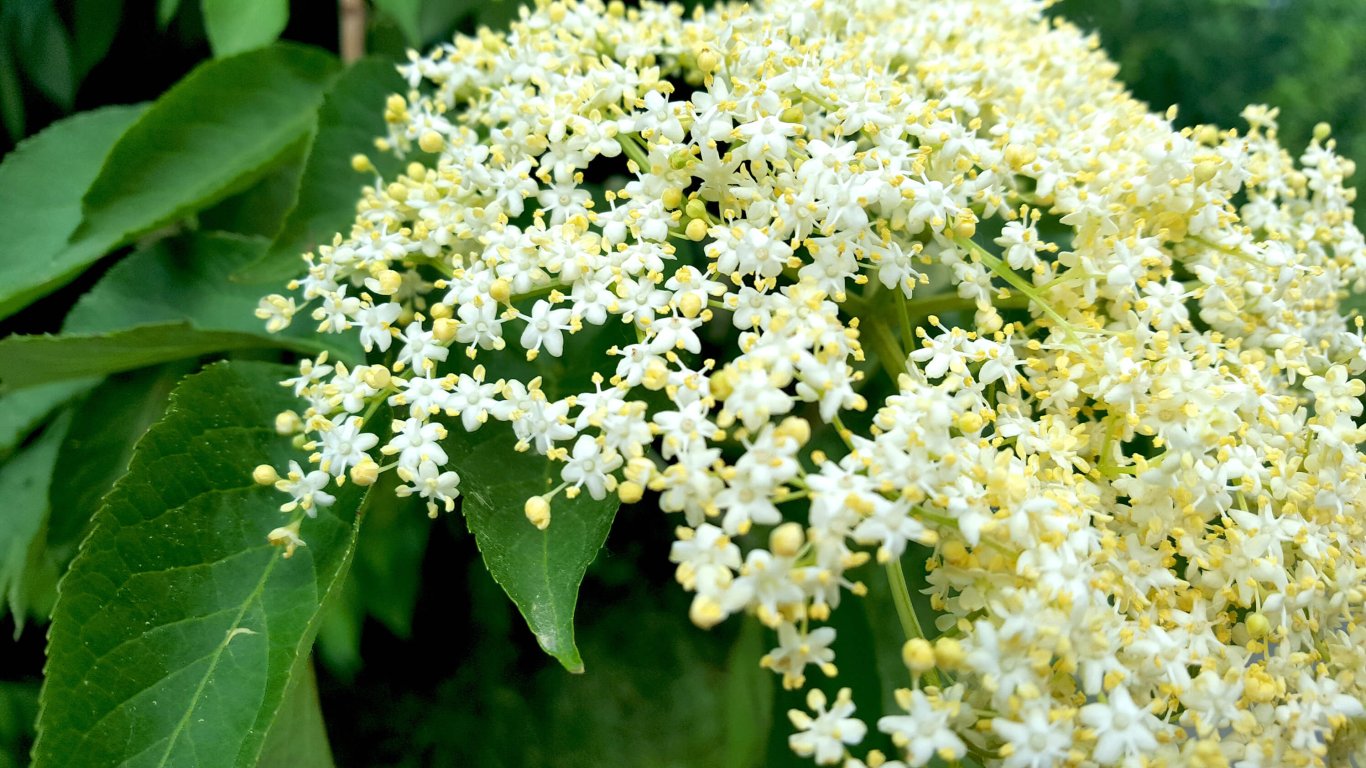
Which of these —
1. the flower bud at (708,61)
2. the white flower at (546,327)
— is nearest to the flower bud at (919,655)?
the white flower at (546,327)

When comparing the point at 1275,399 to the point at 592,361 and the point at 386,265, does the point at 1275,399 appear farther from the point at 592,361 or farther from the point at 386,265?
the point at 386,265

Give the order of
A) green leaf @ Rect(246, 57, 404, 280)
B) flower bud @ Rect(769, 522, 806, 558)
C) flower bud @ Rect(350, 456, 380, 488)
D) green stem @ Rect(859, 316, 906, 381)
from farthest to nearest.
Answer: green leaf @ Rect(246, 57, 404, 280)
green stem @ Rect(859, 316, 906, 381)
flower bud @ Rect(350, 456, 380, 488)
flower bud @ Rect(769, 522, 806, 558)

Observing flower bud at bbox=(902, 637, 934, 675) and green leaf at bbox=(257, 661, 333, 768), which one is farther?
green leaf at bbox=(257, 661, 333, 768)

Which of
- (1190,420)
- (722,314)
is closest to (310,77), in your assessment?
(722,314)

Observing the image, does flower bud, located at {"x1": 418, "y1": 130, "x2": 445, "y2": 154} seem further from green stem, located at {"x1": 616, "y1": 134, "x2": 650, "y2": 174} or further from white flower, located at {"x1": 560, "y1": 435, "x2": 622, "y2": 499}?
white flower, located at {"x1": 560, "y1": 435, "x2": 622, "y2": 499}

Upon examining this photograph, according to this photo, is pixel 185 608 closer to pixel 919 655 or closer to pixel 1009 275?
pixel 919 655

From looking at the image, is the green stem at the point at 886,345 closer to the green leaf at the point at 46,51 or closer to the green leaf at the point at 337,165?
the green leaf at the point at 337,165

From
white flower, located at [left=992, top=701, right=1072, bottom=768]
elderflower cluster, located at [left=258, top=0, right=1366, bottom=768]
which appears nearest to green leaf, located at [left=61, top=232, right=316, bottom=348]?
elderflower cluster, located at [left=258, top=0, right=1366, bottom=768]
